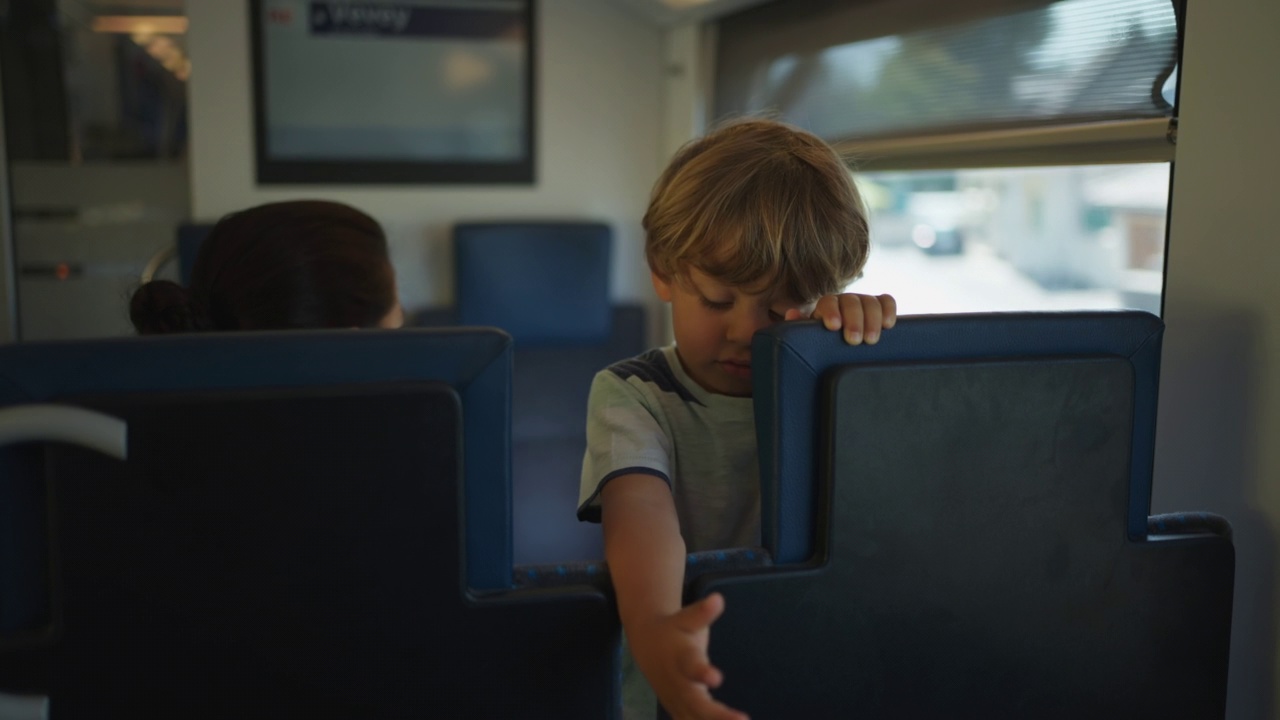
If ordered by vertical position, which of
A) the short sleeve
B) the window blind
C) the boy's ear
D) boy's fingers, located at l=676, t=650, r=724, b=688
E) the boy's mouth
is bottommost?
boy's fingers, located at l=676, t=650, r=724, b=688

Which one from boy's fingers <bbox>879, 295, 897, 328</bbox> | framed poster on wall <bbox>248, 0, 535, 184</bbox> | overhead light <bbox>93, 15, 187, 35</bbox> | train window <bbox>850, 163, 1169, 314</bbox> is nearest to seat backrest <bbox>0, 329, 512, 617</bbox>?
boy's fingers <bbox>879, 295, 897, 328</bbox>

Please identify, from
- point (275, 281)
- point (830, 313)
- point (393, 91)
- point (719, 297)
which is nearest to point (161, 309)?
point (275, 281)

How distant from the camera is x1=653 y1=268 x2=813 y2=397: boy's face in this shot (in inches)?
53.1

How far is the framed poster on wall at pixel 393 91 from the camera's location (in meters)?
3.56

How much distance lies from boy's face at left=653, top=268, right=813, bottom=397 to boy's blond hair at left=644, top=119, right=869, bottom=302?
0.05 ft

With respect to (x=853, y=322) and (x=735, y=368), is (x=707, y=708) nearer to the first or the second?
(x=853, y=322)

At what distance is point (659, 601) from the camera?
0.97 m

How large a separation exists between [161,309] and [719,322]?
696 mm

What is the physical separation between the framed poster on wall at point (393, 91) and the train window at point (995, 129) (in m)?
0.87

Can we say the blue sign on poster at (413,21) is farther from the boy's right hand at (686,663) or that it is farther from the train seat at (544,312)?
the boy's right hand at (686,663)

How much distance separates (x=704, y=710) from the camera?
0.88 meters

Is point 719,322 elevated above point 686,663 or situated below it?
above

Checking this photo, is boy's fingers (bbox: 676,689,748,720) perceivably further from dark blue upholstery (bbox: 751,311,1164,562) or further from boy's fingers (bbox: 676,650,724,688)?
dark blue upholstery (bbox: 751,311,1164,562)

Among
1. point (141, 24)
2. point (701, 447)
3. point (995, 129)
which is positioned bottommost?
point (701, 447)
